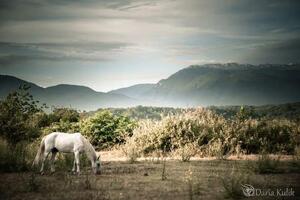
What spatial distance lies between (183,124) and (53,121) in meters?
11.0

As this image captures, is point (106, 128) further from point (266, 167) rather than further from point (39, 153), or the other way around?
point (266, 167)

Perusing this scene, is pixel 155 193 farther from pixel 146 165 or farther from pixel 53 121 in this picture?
pixel 53 121

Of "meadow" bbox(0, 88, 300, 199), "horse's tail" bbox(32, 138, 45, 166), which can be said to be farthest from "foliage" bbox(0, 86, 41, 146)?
"horse's tail" bbox(32, 138, 45, 166)

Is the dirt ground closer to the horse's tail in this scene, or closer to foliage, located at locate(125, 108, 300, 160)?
the horse's tail

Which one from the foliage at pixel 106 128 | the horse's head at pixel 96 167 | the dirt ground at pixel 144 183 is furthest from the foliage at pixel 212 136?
the horse's head at pixel 96 167

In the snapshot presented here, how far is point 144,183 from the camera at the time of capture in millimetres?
10742

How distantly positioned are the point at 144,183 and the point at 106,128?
38.7 ft

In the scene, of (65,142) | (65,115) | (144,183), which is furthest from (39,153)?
(65,115)

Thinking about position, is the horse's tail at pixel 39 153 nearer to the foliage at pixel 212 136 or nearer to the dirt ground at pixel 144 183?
the dirt ground at pixel 144 183

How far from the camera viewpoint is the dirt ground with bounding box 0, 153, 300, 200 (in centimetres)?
918

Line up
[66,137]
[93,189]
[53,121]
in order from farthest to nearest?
[53,121]
[66,137]
[93,189]

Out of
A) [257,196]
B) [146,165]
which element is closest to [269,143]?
[146,165]

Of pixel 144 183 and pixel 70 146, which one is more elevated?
pixel 70 146

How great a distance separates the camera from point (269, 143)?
19.3 m
